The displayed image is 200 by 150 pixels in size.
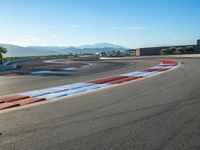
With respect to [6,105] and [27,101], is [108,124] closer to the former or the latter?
[6,105]

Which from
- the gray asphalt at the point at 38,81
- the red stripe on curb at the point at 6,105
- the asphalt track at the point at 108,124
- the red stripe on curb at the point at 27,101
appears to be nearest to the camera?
the asphalt track at the point at 108,124

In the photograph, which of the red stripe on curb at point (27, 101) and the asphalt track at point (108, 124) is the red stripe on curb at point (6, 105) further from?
the asphalt track at point (108, 124)

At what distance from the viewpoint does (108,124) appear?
6262 mm

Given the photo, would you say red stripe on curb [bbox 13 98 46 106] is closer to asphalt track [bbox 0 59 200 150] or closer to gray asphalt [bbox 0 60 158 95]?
asphalt track [bbox 0 59 200 150]

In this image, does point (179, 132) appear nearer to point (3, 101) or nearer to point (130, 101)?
point (130, 101)

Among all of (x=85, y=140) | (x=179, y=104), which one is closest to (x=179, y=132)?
(x=85, y=140)

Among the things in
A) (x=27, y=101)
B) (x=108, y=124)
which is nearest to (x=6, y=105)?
(x=27, y=101)

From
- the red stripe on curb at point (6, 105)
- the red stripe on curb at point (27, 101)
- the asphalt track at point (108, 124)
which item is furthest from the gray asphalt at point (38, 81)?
the asphalt track at point (108, 124)

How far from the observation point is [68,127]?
6.10 meters

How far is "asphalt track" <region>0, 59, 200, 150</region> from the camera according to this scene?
502 centimetres

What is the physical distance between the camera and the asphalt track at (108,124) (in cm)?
502

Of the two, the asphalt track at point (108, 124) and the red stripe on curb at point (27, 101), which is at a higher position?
the asphalt track at point (108, 124)

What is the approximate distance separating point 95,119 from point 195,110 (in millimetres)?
2410

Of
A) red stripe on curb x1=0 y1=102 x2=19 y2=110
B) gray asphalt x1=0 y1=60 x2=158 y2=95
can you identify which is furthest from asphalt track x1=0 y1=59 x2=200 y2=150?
gray asphalt x1=0 y1=60 x2=158 y2=95
